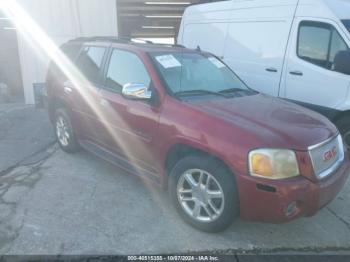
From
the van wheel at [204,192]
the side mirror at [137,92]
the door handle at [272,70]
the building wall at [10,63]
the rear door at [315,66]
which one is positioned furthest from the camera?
the building wall at [10,63]

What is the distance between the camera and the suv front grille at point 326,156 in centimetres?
290

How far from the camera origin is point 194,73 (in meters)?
3.92

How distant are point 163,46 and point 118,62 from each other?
0.59 m

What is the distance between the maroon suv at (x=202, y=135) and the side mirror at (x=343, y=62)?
4.95ft

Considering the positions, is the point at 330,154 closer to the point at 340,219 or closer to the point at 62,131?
the point at 340,219

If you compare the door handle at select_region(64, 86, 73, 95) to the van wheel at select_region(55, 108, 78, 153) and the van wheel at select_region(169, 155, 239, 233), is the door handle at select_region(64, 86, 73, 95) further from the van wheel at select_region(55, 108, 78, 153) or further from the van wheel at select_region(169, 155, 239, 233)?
the van wheel at select_region(169, 155, 239, 233)

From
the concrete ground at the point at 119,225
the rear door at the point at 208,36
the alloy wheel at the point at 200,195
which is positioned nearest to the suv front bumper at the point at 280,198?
the alloy wheel at the point at 200,195

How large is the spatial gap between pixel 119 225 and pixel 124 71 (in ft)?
5.74

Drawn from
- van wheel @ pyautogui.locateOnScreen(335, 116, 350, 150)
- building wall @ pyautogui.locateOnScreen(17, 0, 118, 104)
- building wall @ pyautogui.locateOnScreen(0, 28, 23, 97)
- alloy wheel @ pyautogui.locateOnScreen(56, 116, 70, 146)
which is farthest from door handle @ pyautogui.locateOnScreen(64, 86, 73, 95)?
building wall @ pyautogui.locateOnScreen(0, 28, 23, 97)

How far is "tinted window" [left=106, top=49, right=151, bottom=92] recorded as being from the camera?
3.78m

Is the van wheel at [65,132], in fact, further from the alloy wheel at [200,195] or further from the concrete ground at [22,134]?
the alloy wheel at [200,195]

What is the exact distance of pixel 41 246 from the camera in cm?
302

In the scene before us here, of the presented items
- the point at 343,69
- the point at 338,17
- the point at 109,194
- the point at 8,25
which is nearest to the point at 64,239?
the point at 109,194

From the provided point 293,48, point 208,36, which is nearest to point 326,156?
point 293,48
